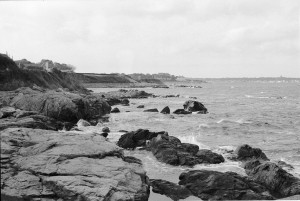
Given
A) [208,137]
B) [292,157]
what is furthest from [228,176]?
[208,137]

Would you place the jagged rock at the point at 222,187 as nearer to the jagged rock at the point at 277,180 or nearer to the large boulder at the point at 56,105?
the jagged rock at the point at 277,180

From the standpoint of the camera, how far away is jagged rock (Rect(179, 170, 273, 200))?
1352 centimetres

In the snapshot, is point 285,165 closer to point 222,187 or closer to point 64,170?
point 222,187

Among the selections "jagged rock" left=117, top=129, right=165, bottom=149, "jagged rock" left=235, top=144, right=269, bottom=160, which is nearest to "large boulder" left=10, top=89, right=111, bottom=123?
"jagged rock" left=117, top=129, right=165, bottom=149

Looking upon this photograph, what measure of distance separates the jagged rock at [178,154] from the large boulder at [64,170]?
6764mm

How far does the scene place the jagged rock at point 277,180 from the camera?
14359 mm

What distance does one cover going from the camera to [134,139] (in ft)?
80.0

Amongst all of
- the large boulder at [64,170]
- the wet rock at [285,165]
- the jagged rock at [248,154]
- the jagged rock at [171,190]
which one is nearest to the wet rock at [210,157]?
the jagged rock at [248,154]

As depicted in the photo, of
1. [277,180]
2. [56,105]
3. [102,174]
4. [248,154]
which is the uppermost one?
[56,105]

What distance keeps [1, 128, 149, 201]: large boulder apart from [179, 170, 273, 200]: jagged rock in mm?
3344

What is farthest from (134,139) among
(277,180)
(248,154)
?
(277,180)

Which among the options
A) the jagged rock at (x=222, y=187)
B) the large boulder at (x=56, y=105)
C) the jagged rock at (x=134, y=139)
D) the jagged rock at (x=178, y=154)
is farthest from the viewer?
the large boulder at (x=56, y=105)

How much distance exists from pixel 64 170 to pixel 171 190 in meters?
5.28

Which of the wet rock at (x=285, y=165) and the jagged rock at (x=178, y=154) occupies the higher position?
the jagged rock at (x=178, y=154)
